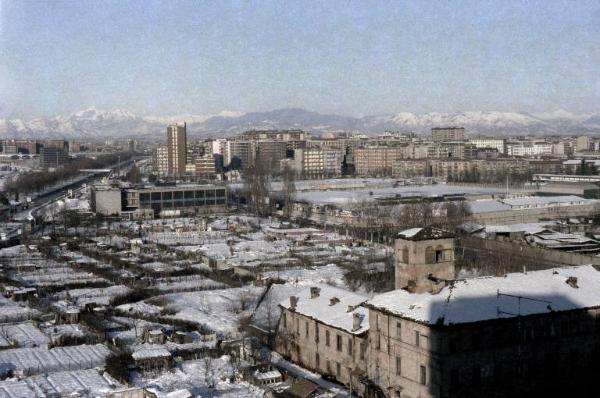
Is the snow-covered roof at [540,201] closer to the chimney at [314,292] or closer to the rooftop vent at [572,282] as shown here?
the chimney at [314,292]

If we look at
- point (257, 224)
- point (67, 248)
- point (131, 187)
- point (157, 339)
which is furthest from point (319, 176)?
point (157, 339)

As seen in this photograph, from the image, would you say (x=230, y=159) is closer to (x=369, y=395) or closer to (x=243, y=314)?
(x=243, y=314)

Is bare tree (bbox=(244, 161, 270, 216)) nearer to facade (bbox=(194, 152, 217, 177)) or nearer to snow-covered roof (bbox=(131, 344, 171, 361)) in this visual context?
facade (bbox=(194, 152, 217, 177))

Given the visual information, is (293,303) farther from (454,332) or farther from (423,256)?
(454,332)

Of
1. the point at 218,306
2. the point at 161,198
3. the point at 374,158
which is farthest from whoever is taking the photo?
the point at 374,158

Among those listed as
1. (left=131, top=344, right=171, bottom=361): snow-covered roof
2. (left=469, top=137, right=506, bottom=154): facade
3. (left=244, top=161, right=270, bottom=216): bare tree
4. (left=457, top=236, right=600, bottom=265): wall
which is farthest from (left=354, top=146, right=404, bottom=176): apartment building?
(left=131, top=344, right=171, bottom=361): snow-covered roof

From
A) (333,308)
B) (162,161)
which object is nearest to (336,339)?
(333,308)
